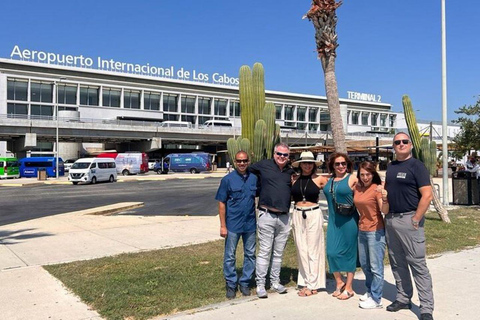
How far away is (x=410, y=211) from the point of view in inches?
177

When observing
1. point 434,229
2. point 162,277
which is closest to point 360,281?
point 162,277

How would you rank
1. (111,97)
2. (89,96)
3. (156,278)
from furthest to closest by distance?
(111,97)
(89,96)
(156,278)

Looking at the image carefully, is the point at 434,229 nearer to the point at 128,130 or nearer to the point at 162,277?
the point at 162,277

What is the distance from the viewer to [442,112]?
15.7 m

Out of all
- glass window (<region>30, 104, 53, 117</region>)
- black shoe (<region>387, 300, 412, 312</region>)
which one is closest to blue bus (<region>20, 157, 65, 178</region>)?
glass window (<region>30, 104, 53, 117</region>)

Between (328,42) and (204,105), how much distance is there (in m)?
80.9

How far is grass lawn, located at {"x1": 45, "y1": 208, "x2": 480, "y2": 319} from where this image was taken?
500cm

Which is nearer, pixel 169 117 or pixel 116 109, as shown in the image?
pixel 116 109

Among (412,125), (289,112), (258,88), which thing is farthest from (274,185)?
(289,112)

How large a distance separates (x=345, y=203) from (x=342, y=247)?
550 millimetres

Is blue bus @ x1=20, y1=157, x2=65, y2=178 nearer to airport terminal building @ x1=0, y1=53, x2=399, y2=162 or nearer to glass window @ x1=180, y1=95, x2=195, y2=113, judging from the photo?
airport terminal building @ x1=0, y1=53, x2=399, y2=162

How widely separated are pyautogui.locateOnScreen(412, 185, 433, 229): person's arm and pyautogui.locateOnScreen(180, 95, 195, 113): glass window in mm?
Answer: 85313

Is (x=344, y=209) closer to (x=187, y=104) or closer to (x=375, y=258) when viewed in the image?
(x=375, y=258)

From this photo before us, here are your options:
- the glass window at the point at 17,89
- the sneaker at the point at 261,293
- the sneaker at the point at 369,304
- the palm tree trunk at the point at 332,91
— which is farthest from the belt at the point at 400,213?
the glass window at the point at 17,89
